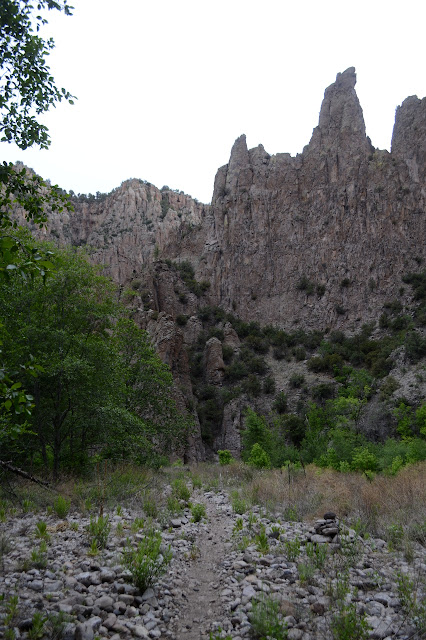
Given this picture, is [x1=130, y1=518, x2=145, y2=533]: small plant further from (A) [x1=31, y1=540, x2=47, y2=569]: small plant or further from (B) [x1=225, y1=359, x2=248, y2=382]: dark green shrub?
(B) [x1=225, y1=359, x2=248, y2=382]: dark green shrub

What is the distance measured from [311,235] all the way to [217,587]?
5982 centimetres

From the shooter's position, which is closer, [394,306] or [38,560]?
[38,560]

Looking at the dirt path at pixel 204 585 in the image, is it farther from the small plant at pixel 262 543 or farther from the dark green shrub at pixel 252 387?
the dark green shrub at pixel 252 387

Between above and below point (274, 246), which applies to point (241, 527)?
below

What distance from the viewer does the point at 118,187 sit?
117m

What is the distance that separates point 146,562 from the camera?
5699 mm

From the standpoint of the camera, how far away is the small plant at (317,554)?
6329mm

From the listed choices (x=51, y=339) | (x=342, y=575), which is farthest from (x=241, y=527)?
(x=51, y=339)

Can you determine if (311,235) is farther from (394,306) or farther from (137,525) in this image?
(137,525)

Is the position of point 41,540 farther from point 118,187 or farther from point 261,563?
point 118,187

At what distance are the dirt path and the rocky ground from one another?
0.6 inches

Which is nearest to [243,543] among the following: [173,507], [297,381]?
[173,507]

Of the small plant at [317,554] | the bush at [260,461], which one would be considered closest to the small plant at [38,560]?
the small plant at [317,554]

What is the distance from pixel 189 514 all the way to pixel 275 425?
103 ft
